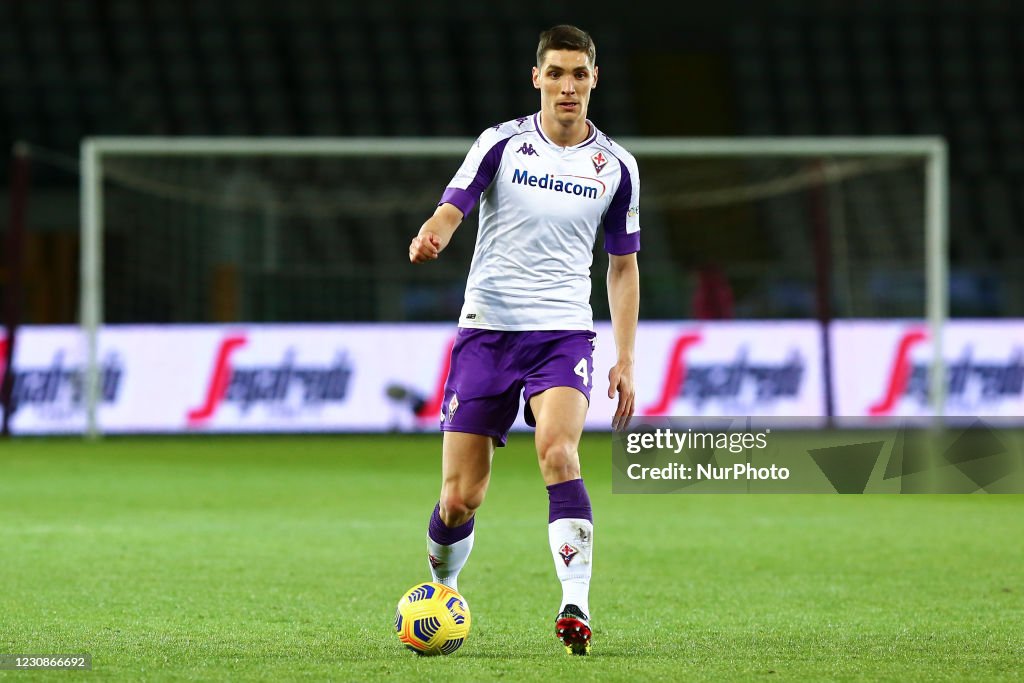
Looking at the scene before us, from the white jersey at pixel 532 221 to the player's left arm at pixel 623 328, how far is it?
0.41ft

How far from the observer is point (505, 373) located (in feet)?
15.8

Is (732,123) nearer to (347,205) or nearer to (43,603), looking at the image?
(347,205)

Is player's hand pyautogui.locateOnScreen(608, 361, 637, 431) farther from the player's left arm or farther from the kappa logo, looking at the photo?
the kappa logo

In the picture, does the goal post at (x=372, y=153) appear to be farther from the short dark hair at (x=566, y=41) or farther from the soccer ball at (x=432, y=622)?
the soccer ball at (x=432, y=622)

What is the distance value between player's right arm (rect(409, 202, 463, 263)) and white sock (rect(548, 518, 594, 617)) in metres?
0.89

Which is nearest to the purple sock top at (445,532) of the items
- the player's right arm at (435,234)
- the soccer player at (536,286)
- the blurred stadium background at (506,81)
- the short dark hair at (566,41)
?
the soccer player at (536,286)

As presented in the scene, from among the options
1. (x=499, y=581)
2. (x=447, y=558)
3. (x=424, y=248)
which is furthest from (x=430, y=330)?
(x=424, y=248)

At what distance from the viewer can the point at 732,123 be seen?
25422 mm

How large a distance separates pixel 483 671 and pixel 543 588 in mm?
2059

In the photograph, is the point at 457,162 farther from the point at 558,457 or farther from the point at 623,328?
the point at 558,457

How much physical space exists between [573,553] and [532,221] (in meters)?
1.01

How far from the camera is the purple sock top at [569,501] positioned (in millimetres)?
4660

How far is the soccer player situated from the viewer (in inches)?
187

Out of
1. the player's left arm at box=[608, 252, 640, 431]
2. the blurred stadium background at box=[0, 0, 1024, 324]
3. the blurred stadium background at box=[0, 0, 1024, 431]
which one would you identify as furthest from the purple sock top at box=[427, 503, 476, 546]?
the blurred stadium background at box=[0, 0, 1024, 324]
